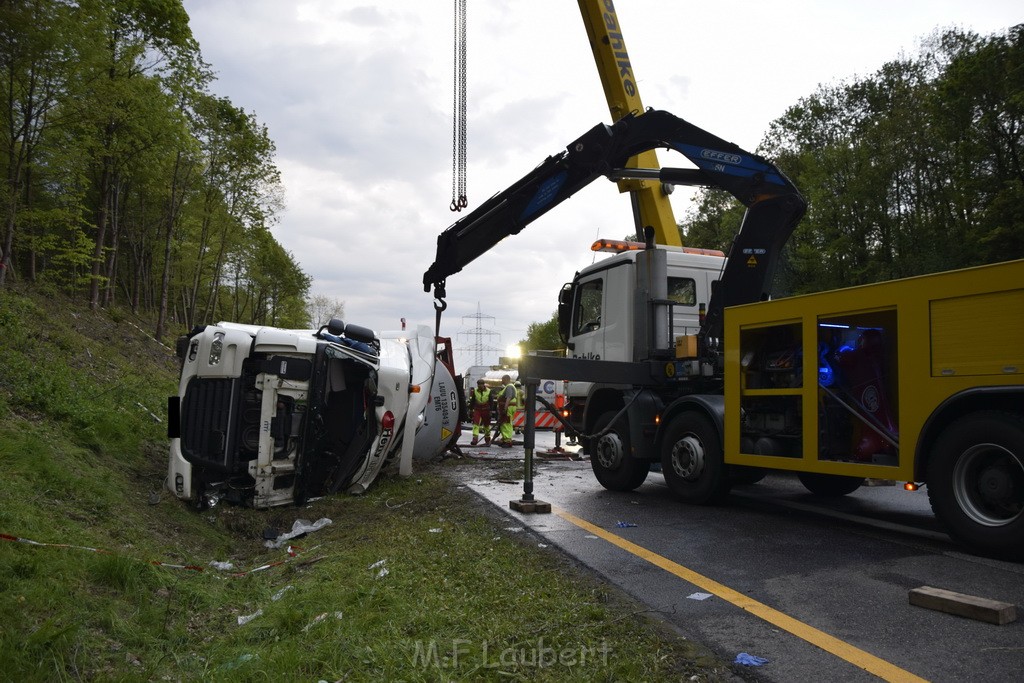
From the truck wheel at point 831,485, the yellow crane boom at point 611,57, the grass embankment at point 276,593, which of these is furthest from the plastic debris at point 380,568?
the yellow crane boom at point 611,57

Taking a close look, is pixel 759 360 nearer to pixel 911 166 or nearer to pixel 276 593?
pixel 276 593

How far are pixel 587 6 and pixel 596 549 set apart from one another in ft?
38.2

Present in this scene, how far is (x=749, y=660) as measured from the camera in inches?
120

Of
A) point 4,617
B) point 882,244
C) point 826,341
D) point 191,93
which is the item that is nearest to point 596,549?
point 826,341

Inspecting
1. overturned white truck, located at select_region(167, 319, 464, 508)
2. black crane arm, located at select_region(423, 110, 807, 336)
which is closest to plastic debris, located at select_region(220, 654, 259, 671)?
overturned white truck, located at select_region(167, 319, 464, 508)

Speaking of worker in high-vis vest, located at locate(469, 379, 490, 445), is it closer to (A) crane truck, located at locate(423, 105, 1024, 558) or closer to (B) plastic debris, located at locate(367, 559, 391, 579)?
(A) crane truck, located at locate(423, 105, 1024, 558)

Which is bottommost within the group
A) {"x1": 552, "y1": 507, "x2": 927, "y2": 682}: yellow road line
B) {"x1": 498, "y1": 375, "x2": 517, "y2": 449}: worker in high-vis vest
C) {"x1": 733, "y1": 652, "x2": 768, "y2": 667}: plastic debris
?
{"x1": 733, "y1": 652, "x2": 768, "y2": 667}: plastic debris

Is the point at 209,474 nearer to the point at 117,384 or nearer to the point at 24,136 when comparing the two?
the point at 117,384

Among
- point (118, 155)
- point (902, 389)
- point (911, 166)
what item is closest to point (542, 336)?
point (911, 166)

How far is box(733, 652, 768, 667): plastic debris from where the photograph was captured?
301cm

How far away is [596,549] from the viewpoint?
524 centimetres

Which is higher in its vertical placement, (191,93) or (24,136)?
(191,93)

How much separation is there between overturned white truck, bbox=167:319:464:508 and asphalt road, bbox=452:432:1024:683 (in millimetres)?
1552

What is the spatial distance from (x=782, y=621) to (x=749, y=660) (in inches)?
24.1
